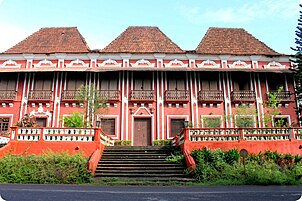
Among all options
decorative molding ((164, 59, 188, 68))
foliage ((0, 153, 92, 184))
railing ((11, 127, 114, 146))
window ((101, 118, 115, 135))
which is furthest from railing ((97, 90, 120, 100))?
foliage ((0, 153, 92, 184))

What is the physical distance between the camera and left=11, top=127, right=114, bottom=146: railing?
12.8m

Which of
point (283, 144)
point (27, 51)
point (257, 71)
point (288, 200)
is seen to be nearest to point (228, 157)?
point (283, 144)

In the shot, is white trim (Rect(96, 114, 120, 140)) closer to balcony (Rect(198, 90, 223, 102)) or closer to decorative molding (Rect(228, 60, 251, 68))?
balcony (Rect(198, 90, 223, 102))

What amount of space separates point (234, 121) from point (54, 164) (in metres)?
11.7

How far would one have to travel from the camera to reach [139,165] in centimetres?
1156

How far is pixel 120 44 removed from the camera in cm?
2030

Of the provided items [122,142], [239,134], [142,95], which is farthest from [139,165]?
[142,95]

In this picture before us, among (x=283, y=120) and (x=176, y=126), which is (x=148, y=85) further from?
(x=283, y=120)

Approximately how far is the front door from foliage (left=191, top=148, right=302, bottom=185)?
646 cm

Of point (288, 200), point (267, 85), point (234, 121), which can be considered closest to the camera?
point (288, 200)

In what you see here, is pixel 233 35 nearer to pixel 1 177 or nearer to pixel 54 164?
pixel 54 164

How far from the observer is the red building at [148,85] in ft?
59.0

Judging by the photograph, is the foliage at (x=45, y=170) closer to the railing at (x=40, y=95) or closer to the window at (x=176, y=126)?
the railing at (x=40, y=95)

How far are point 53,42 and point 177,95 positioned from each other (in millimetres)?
10376
